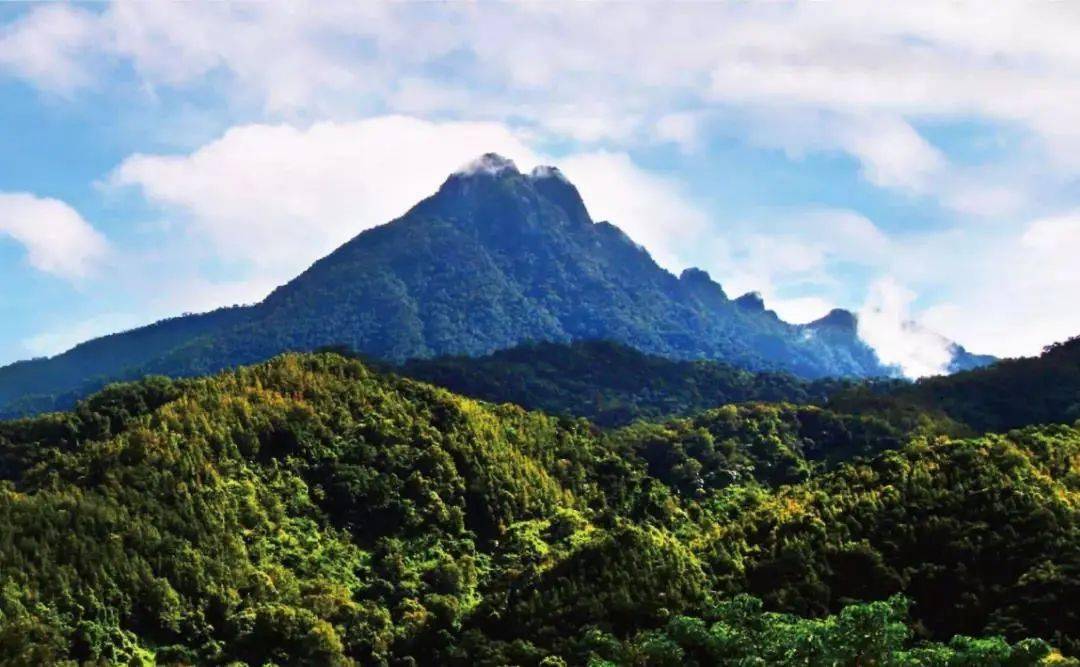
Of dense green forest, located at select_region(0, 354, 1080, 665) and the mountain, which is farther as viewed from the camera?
the mountain

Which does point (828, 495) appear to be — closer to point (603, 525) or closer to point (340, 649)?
point (603, 525)

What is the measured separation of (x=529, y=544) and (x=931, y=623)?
1224 inches

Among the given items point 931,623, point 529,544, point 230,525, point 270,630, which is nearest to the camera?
point 931,623

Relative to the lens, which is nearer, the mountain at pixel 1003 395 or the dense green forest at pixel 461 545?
the dense green forest at pixel 461 545

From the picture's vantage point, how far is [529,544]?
3300 inches

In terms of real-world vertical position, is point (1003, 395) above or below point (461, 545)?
above

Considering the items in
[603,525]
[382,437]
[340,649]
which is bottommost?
[340,649]

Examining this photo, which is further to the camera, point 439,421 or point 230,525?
point 439,421

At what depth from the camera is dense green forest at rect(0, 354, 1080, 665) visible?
6059cm

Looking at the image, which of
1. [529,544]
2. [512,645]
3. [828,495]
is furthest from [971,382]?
[512,645]

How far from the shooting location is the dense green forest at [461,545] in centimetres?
6059

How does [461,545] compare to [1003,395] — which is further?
[1003,395]

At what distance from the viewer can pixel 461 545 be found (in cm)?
8525

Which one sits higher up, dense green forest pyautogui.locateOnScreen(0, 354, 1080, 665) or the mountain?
the mountain
